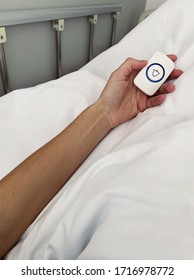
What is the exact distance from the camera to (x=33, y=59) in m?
0.99

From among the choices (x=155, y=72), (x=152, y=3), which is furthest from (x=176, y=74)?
(x=152, y=3)

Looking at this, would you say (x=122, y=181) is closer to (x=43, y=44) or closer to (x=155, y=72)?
(x=155, y=72)

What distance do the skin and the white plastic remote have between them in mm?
23

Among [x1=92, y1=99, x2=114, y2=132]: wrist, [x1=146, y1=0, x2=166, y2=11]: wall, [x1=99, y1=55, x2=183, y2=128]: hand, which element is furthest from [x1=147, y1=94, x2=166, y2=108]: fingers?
[x1=146, y1=0, x2=166, y2=11]: wall

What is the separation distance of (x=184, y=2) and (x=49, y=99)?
0.50 metres

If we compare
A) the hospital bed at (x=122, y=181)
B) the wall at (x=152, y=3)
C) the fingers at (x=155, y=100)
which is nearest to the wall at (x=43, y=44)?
the wall at (x=152, y=3)

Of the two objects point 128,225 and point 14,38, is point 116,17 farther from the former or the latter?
point 128,225

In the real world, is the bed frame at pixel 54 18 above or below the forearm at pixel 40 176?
above

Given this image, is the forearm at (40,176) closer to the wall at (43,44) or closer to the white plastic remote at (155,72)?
the white plastic remote at (155,72)

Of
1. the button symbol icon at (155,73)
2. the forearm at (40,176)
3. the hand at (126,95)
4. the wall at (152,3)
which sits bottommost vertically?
the forearm at (40,176)

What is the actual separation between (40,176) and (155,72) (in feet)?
1.25

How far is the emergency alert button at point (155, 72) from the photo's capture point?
597mm

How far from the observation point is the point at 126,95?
675mm
